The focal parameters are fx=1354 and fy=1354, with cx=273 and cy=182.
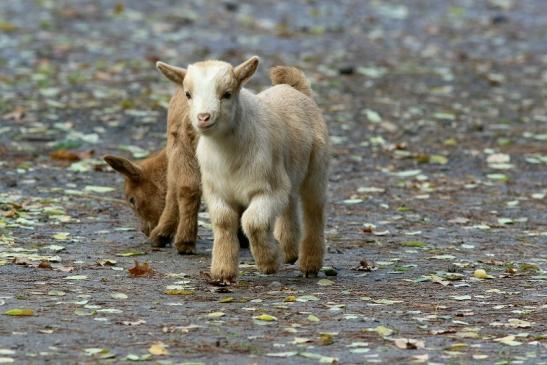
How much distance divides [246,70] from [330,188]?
553 cm

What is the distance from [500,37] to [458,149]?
27.9ft

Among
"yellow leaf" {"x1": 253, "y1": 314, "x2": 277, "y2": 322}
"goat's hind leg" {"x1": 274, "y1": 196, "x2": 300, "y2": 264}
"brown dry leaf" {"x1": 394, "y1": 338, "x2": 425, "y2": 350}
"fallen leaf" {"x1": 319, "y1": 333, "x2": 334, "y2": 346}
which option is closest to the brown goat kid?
"goat's hind leg" {"x1": 274, "y1": 196, "x2": 300, "y2": 264}

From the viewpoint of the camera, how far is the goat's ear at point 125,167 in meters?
11.9

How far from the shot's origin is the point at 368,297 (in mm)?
9672

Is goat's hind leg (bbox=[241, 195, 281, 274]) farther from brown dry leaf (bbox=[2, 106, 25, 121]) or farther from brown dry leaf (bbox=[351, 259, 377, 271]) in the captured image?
brown dry leaf (bbox=[2, 106, 25, 121])

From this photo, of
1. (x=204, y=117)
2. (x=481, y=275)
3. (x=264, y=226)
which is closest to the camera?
(x=204, y=117)

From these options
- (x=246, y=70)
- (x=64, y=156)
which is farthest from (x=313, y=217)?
(x=64, y=156)

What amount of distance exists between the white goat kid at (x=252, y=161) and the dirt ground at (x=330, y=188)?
319mm

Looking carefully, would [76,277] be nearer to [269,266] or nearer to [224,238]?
[224,238]

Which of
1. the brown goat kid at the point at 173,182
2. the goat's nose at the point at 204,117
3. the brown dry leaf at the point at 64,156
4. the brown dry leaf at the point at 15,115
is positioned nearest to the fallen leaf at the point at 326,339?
the goat's nose at the point at 204,117

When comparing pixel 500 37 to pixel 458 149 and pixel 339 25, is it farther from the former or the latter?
pixel 458 149

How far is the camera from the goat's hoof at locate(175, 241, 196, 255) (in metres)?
11.3

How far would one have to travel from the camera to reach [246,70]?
948cm

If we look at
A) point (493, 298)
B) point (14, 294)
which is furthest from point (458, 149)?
point (14, 294)
